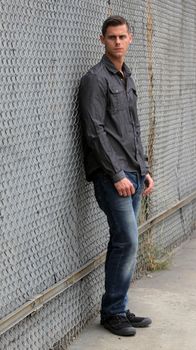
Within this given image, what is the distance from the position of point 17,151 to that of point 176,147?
Answer: 150 inches

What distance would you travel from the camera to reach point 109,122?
14.9 ft

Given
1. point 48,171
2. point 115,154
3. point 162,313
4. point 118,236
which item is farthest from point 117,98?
point 162,313

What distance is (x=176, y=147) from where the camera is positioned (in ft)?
24.5

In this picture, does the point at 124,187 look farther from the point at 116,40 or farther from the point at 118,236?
the point at 116,40

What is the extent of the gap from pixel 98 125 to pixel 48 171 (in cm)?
43

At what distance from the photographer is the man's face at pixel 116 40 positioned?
4562mm

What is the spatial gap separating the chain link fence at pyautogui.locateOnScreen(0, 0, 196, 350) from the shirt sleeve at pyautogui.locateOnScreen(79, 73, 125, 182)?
15 cm

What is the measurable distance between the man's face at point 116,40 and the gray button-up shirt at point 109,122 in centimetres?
Answer: 7

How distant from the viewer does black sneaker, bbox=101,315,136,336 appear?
4.73 metres

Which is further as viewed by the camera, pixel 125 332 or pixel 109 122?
pixel 125 332

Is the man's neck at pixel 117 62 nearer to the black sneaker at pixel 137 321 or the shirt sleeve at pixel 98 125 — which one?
the shirt sleeve at pixel 98 125

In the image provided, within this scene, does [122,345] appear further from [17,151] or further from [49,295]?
[17,151]

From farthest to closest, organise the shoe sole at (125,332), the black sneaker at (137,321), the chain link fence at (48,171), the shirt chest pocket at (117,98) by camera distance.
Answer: the black sneaker at (137,321)
the shoe sole at (125,332)
the shirt chest pocket at (117,98)
the chain link fence at (48,171)

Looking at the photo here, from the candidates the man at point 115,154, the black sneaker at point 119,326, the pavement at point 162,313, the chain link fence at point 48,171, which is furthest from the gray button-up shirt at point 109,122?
the pavement at point 162,313
